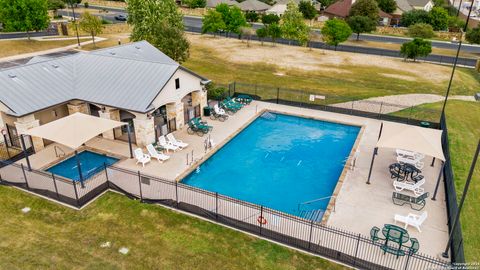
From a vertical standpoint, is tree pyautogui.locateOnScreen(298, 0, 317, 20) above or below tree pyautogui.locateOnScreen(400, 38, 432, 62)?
above

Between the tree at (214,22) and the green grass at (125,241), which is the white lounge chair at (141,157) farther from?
the tree at (214,22)

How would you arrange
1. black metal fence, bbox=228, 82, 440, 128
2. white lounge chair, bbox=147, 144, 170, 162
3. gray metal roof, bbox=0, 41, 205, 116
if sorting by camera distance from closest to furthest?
white lounge chair, bbox=147, 144, 170, 162, gray metal roof, bbox=0, 41, 205, 116, black metal fence, bbox=228, 82, 440, 128

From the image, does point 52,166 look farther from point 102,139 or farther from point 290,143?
point 290,143

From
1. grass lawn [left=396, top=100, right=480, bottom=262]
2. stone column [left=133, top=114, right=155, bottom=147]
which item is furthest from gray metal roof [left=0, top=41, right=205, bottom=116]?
grass lawn [left=396, top=100, right=480, bottom=262]

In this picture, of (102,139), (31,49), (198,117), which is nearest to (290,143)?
(198,117)

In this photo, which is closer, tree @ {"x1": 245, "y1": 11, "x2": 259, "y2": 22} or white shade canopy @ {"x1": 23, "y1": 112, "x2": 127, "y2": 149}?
white shade canopy @ {"x1": 23, "y1": 112, "x2": 127, "y2": 149}

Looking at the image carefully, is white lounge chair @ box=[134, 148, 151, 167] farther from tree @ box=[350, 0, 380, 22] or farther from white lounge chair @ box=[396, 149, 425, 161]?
tree @ box=[350, 0, 380, 22]

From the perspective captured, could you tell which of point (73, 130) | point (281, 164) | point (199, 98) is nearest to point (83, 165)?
point (73, 130)
